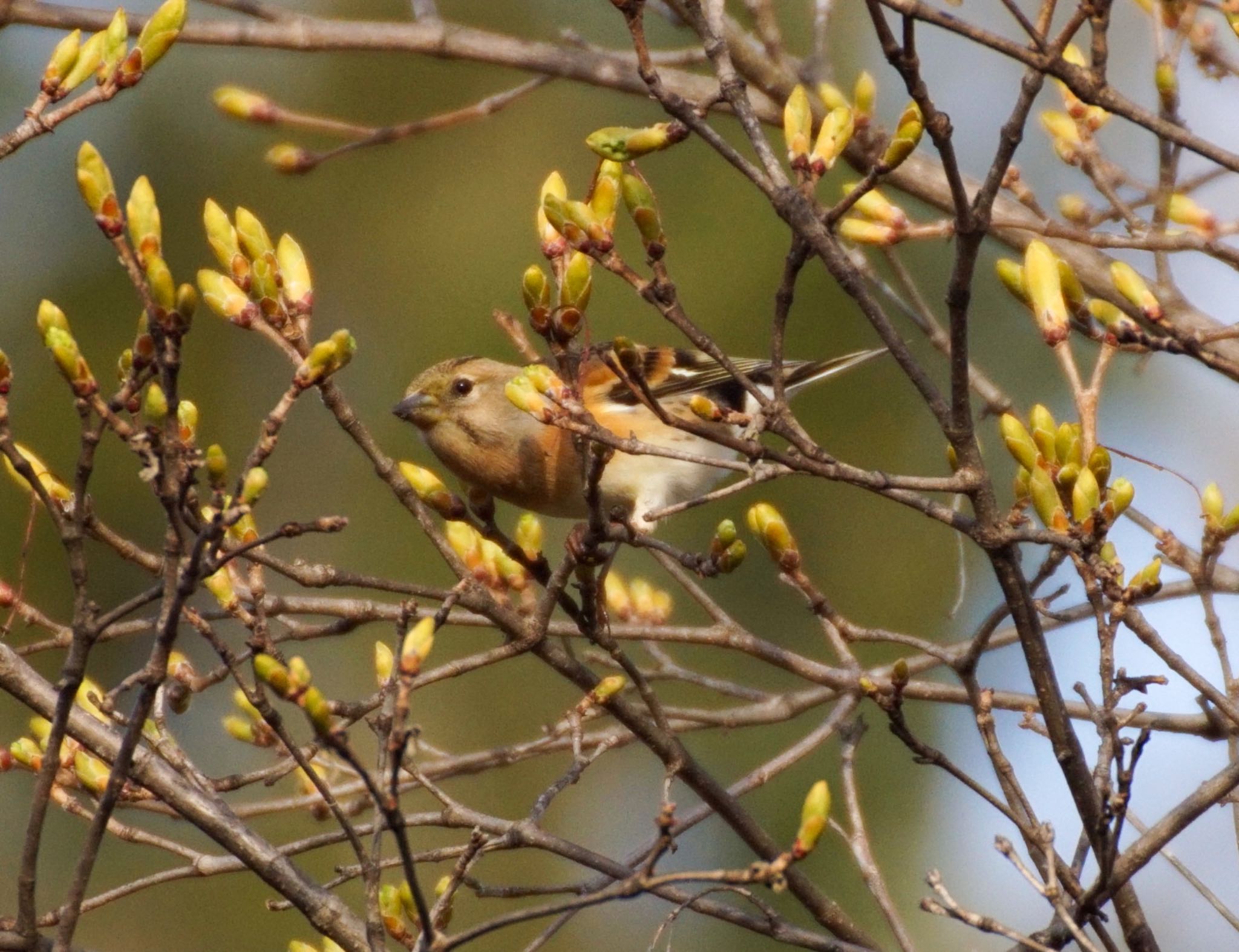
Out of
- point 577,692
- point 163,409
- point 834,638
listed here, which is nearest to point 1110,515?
point 834,638

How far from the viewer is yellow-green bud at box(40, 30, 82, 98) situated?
6.98 ft

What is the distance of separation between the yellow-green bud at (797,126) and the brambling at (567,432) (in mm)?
1276

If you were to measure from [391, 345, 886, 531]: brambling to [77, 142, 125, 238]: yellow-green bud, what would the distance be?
5.28 feet

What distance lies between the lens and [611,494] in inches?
157

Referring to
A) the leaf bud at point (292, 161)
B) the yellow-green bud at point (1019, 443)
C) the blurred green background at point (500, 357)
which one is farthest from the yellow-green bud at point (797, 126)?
the blurred green background at point (500, 357)

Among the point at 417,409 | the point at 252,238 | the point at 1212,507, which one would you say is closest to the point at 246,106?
the point at 417,409

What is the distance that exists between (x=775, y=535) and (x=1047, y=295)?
0.87 metres

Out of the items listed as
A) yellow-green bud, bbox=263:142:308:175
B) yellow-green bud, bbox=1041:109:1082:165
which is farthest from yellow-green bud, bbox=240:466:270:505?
yellow-green bud, bbox=1041:109:1082:165

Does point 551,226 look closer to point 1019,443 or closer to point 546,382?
point 546,382

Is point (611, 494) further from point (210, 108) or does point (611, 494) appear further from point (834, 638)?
point (210, 108)

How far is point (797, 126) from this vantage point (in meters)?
2.07

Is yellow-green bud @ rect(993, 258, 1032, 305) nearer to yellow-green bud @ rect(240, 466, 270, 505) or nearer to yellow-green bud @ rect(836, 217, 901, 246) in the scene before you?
yellow-green bud @ rect(836, 217, 901, 246)

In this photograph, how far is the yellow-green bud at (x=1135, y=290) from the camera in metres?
2.09

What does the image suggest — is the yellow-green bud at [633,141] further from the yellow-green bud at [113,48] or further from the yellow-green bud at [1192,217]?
the yellow-green bud at [1192,217]
